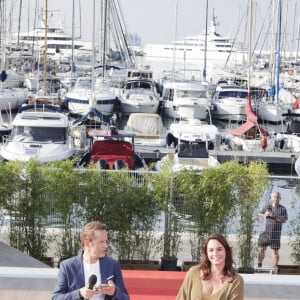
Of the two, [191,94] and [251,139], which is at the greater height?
[191,94]

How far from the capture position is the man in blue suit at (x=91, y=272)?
Answer: 4645mm

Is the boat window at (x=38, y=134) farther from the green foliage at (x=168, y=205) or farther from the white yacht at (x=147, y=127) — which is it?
the green foliage at (x=168, y=205)

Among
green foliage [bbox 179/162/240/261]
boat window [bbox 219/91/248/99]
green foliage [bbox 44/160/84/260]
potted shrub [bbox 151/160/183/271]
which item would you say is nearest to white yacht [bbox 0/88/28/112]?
boat window [bbox 219/91/248/99]

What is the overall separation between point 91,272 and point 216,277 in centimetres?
79

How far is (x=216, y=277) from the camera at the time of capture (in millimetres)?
4625

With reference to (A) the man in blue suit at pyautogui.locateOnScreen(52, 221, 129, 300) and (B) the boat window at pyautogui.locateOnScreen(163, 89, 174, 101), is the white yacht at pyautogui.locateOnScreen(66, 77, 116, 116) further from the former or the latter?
(A) the man in blue suit at pyautogui.locateOnScreen(52, 221, 129, 300)

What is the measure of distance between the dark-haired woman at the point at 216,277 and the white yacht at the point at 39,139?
17310mm

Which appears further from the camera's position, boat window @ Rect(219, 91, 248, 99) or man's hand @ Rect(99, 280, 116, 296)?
boat window @ Rect(219, 91, 248, 99)

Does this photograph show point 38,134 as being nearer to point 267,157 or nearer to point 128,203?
point 267,157

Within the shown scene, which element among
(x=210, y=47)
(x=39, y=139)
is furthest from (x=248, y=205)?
(x=210, y=47)

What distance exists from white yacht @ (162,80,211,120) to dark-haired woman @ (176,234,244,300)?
106 ft

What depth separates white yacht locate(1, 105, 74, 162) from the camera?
22.0 m

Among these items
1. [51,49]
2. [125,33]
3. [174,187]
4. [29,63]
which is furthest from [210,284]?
[51,49]

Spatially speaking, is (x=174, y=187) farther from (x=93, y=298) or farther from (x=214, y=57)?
(x=214, y=57)
